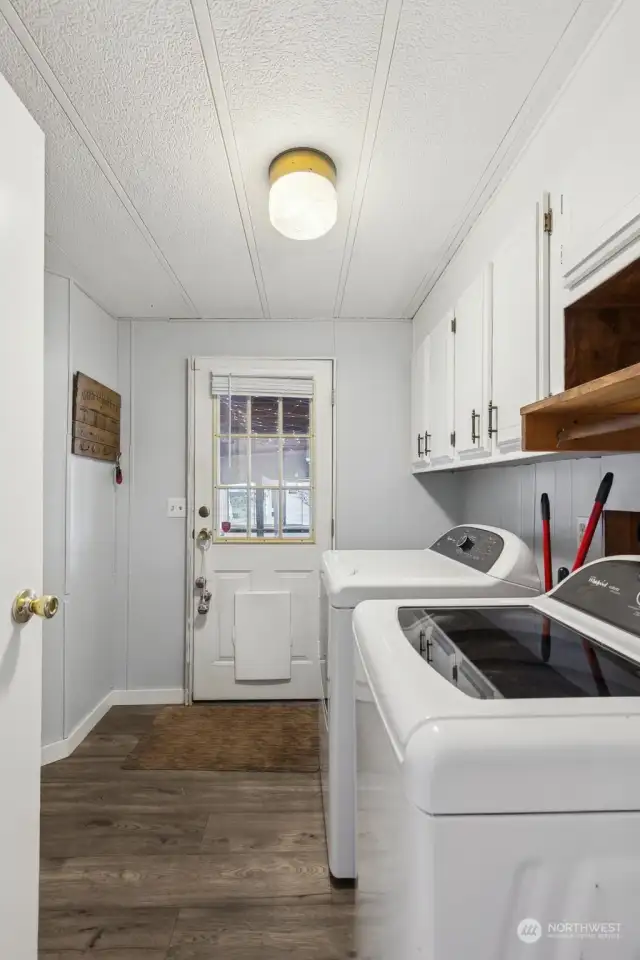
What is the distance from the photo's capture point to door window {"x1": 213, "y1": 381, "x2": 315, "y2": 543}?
3.27 meters

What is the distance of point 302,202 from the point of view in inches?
64.4

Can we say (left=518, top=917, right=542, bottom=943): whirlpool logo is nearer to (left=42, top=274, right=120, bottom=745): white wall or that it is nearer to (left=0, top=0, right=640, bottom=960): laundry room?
(left=0, top=0, right=640, bottom=960): laundry room

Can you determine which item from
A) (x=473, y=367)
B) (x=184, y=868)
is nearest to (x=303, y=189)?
(x=473, y=367)

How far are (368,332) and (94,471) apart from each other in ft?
5.78

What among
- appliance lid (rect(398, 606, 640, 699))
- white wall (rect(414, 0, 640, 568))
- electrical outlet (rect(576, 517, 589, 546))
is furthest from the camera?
→ electrical outlet (rect(576, 517, 589, 546))

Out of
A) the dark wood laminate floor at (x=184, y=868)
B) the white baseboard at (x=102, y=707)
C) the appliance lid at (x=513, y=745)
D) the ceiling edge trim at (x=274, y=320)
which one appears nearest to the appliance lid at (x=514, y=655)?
the appliance lid at (x=513, y=745)

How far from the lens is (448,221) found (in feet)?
6.73

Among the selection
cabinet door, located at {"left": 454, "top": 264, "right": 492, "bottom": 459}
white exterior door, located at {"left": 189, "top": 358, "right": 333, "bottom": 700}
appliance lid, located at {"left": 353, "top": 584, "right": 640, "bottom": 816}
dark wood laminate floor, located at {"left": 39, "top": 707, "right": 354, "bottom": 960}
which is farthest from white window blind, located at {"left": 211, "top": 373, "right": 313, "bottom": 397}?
appliance lid, located at {"left": 353, "top": 584, "right": 640, "bottom": 816}

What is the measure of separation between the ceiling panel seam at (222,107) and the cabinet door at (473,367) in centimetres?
88

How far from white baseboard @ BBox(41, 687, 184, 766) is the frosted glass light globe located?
248 cm

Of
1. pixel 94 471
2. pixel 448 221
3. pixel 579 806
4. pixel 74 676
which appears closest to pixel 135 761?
pixel 74 676

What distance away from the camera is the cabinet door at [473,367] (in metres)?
1.89

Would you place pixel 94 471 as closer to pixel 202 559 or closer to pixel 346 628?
pixel 202 559

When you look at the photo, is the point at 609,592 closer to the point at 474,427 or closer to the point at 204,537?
the point at 474,427
